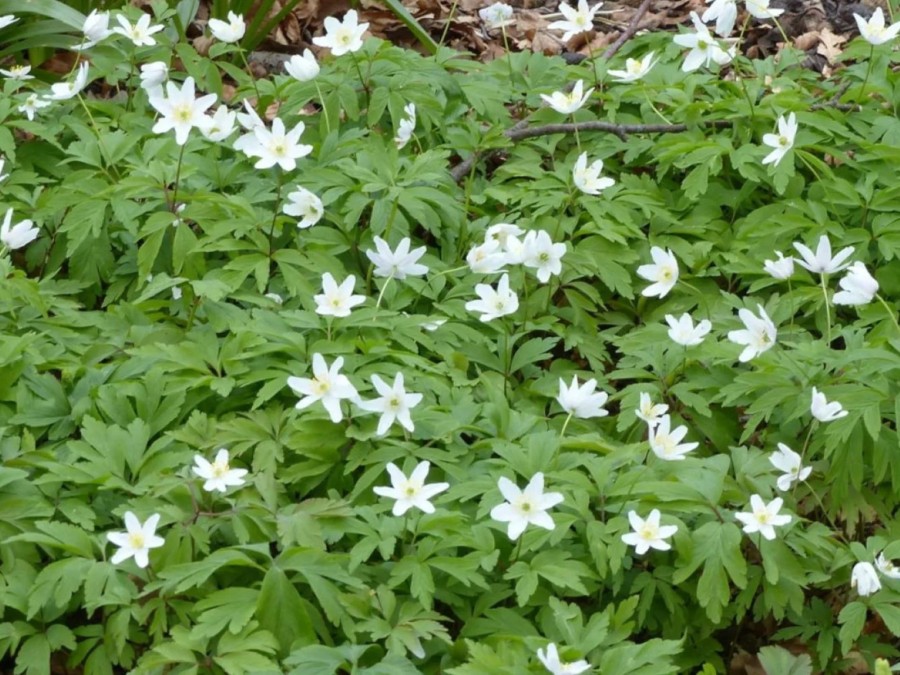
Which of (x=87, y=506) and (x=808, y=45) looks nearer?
(x=87, y=506)

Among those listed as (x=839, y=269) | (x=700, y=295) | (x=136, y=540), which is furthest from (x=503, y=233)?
(x=136, y=540)

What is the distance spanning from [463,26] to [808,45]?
162 centimetres

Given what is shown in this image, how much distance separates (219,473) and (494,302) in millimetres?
946

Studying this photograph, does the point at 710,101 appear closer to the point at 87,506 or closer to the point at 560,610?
the point at 560,610

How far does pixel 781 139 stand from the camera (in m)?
3.80

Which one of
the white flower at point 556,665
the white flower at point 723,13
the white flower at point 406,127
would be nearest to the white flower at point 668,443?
the white flower at point 556,665

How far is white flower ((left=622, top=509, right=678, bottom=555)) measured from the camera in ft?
8.95

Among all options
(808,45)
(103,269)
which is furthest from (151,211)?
(808,45)

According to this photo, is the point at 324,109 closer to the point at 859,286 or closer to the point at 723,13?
the point at 723,13

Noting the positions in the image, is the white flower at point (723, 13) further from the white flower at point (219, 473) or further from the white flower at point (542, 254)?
the white flower at point (219, 473)

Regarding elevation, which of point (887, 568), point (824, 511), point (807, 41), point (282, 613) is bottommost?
point (807, 41)

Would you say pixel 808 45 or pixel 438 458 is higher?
pixel 438 458

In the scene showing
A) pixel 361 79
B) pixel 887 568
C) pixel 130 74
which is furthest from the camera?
pixel 130 74

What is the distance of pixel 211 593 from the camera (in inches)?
107
